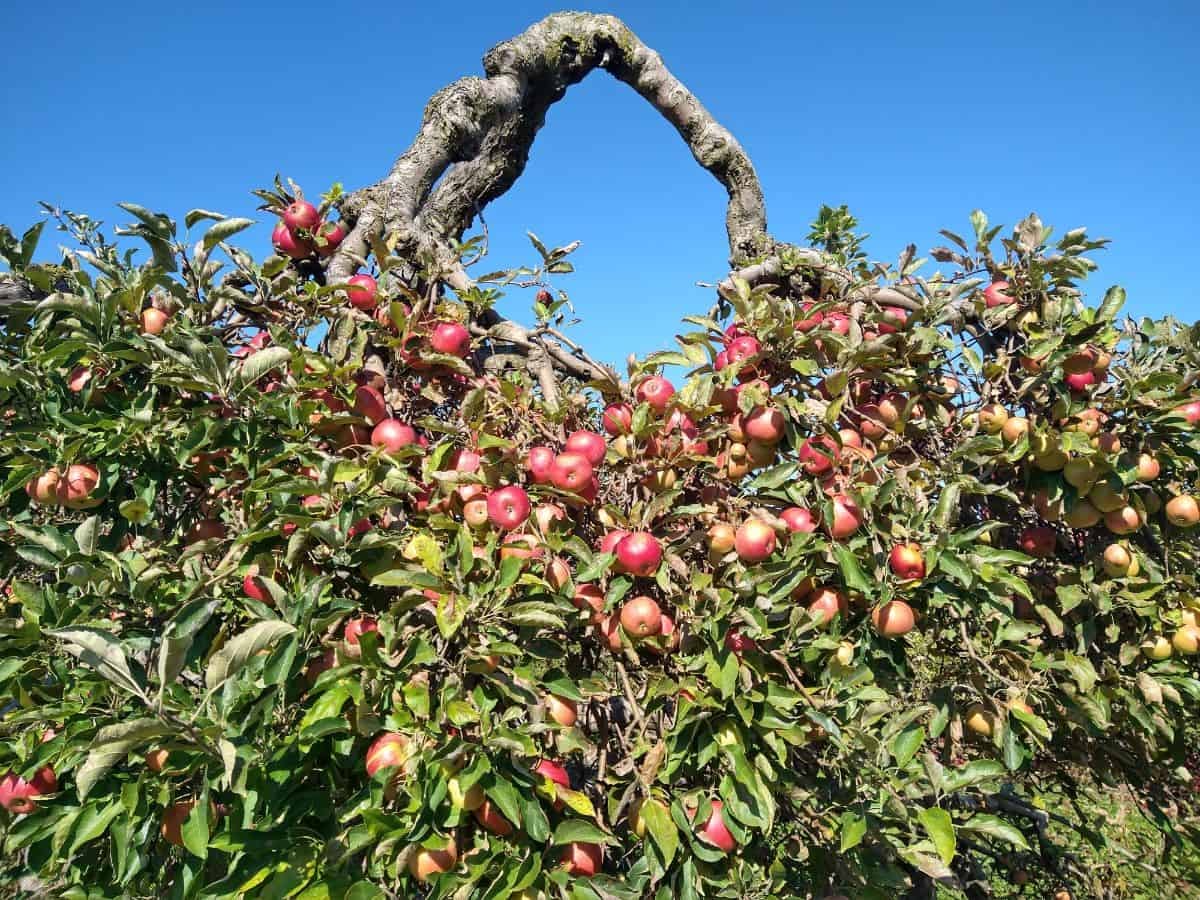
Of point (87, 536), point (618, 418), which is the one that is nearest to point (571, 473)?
point (618, 418)

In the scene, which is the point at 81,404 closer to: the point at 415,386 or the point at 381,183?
the point at 415,386

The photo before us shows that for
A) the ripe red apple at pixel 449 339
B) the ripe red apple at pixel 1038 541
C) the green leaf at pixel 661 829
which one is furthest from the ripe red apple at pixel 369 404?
the ripe red apple at pixel 1038 541

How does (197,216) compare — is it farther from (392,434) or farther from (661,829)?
(661,829)

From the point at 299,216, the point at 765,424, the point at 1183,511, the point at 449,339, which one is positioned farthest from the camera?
the point at 299,216

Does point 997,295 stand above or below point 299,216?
above

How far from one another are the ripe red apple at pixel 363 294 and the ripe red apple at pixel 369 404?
0.29 meters

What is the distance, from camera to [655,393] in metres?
2.02

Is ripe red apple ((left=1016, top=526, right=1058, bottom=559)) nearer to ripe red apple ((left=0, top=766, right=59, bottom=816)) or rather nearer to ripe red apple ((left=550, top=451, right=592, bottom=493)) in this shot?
ripe red apple ((left=550, top=451, right=592, bottom=493))

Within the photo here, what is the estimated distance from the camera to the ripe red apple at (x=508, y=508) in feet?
Answer: 5.74

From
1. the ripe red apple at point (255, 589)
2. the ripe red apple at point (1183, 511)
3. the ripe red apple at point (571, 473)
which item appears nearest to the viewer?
the ripe red apple at point (255, 589)

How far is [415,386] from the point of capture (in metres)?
2.11

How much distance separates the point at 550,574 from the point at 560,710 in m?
0.32

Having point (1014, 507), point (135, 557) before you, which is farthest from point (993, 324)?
point (135, 557)

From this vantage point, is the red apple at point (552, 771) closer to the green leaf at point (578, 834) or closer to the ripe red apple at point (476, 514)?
the green leaf at point (578, 834)
